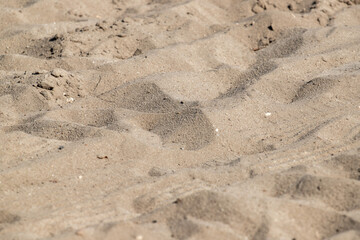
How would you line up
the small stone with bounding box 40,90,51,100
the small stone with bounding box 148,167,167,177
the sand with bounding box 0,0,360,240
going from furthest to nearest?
1. the small stone with bounding box 40,90,51,100
2. the small stone with bounding box 148,167,167,177
3. the sand with bounding box 0,0,360,240

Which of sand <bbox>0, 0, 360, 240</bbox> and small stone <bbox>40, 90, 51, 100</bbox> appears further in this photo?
small stone <bbox>40, 90, 51, 100</bbox>

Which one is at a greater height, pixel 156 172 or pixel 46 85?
pixel 156 172

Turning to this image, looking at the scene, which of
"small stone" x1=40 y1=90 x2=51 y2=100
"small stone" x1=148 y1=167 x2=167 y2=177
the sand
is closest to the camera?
the sand

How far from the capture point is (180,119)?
12.0 feet

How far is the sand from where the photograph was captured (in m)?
2.65

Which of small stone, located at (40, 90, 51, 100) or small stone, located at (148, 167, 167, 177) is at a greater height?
small stone, located at (148, 167, 167, 177)

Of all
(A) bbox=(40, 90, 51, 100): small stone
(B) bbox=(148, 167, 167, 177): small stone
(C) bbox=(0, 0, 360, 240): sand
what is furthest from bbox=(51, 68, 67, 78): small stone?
(B) bbox=(148, 167, 167, 177): small stone

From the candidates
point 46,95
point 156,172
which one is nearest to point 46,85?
point 46,95

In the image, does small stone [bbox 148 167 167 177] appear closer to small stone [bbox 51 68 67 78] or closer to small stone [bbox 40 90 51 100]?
small stone [bbox 40 90 51 100]

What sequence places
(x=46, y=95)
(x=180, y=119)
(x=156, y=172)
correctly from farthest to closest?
(x=46, y=95) < (x=180, y=119) < (x=156, y=172)

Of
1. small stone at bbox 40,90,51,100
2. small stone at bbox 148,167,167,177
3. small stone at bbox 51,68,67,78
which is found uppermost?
small stone at bbox 148,167,167,177

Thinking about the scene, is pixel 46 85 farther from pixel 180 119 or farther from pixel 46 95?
pixel 180 119

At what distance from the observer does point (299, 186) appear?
287 cm

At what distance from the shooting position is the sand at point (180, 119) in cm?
265
